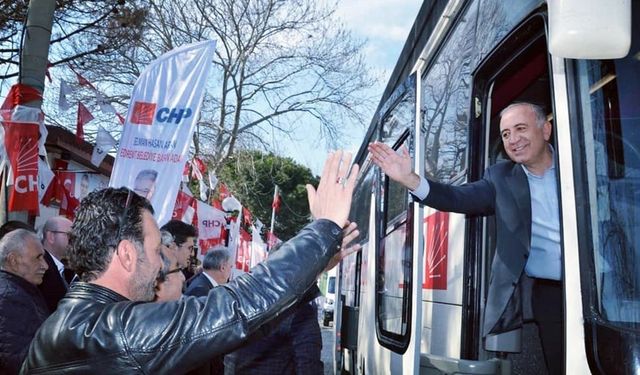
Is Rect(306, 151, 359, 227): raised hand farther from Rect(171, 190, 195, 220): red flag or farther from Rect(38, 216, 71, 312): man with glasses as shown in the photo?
Rect(171, 190, 195, 220): red flag

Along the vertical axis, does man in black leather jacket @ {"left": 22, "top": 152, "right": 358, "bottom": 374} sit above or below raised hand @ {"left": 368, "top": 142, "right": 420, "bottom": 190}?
below

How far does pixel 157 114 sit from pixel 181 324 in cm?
403

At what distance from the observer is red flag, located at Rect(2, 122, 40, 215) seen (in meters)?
5.92

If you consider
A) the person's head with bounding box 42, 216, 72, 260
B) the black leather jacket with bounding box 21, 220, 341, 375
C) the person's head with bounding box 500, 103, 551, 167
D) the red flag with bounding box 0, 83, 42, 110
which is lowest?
the black leather jacket with bounding box 21, 220, 341, 375

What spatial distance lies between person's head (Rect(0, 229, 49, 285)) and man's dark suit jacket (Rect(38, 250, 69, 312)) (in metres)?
0.39

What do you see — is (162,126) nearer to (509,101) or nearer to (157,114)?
(157,114)

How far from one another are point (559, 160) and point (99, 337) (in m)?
1.66

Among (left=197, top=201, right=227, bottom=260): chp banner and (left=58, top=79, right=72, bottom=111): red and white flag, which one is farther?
(left=197, top=201, right=227, bottom=260): chp banner

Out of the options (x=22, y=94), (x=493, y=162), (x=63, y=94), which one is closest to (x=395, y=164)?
(x=493, y=162)

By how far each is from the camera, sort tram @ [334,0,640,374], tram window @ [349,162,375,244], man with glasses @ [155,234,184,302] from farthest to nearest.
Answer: tram window @ [349,162,375,244]
man with glasses @ [155,234,184,302]
tram @ [334,0,640,374]

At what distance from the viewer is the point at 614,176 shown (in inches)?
85.9

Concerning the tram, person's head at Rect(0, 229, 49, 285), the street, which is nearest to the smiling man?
the tram

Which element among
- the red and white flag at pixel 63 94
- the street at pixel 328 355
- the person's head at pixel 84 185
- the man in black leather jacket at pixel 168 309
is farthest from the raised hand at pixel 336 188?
the person's head at pixel 84 185

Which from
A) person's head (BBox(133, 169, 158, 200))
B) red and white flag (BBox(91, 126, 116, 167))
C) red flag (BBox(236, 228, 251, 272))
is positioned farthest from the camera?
red flag (BBox(236, 228, 251, 272))
